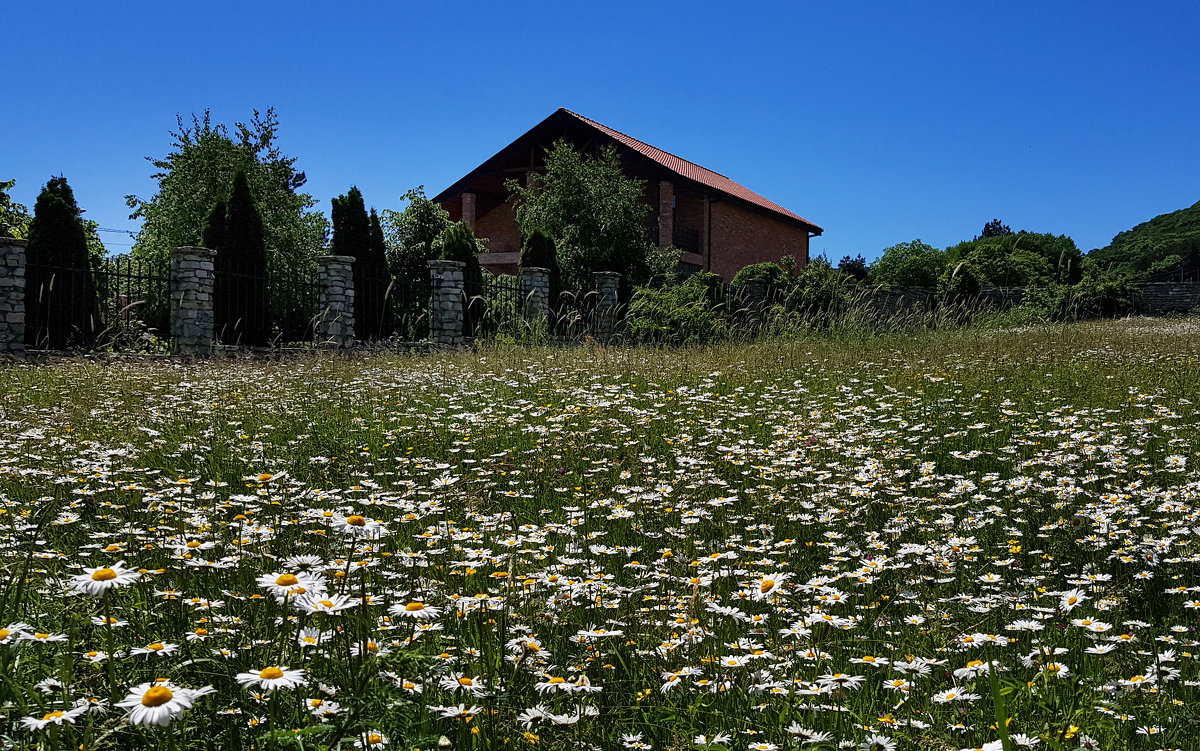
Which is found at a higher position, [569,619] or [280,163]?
[280,163]

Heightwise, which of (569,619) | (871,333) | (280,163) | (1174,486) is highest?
(280,163)

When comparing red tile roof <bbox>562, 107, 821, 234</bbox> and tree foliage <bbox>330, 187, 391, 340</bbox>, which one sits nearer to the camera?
tree foliage <bbox>330, 187, 391, 340</bbox>

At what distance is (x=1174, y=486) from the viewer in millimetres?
5352

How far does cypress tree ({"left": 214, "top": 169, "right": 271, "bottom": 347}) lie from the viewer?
17.2 meters

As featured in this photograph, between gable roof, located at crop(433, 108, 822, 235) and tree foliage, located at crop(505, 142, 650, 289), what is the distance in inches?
149

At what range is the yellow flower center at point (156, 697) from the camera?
1.65 meters

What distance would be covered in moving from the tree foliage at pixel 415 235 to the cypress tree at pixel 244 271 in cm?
927

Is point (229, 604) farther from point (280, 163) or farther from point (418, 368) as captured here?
point (280, 163)

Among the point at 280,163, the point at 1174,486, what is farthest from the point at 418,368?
the point at 280,163

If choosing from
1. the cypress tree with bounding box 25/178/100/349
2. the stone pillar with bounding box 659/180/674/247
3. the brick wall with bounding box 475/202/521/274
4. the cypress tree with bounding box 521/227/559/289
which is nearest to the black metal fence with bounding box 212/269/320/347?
the cypress tree with bounding box 25/178/100/349

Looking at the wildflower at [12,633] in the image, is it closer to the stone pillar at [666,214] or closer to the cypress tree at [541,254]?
the cypress tree at [541,254]

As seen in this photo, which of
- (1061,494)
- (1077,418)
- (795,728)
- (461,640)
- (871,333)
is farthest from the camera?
(871,333)

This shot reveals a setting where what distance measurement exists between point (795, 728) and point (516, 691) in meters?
0.92

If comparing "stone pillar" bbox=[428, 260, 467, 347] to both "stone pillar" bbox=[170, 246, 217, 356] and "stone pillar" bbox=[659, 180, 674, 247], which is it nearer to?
"stone pillar" bbox=[170, 246, 217, 356]
